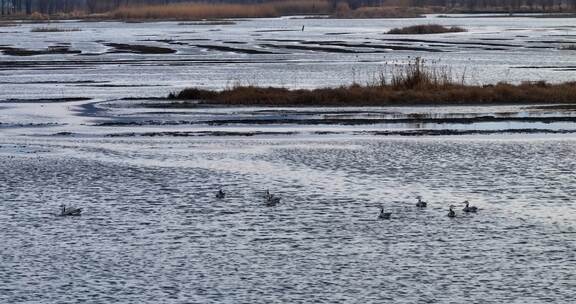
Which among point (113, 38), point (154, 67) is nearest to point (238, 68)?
point (154, 67)

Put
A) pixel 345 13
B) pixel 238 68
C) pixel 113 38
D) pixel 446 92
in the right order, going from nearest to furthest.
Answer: pixel 446 92 → pixel 238 68 → pixel 113 38 → pixel 345 13

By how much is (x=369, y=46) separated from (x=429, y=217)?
164ft

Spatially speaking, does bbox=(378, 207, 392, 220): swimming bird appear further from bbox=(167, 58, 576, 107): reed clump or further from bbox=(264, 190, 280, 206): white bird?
bbox=(167, 58, 576, 107): reed clump

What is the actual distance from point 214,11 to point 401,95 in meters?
109

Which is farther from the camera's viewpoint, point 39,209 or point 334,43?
point 334,43

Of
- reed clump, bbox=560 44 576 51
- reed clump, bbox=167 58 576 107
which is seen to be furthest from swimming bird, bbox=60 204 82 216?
reed clump, bbox=560 44 576 51

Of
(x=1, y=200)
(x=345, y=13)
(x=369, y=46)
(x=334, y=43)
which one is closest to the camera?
(x=1, y=200)

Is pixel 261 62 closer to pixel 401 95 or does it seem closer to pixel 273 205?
pixel 401 95

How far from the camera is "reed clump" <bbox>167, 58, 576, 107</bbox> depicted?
Result: 29.7 m

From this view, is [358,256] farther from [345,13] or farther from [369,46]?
[345,13]

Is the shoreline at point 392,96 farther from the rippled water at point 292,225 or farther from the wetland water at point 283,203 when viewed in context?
the rippled water at point 292,225

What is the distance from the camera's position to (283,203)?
601 inches

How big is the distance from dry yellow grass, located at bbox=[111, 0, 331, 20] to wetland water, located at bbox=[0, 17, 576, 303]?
103392 mm

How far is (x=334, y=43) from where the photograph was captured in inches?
2707
